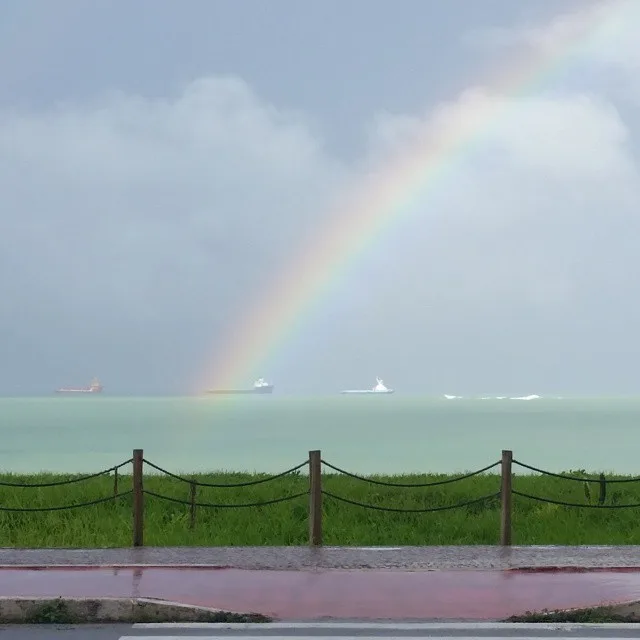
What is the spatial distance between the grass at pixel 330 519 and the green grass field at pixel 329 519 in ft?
0.06

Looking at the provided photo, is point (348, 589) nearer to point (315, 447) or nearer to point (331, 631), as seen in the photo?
point (331, 631)

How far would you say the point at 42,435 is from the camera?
101m

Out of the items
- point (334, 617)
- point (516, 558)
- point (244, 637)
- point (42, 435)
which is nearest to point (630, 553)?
point (516, 558)

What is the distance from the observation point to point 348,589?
9.30 m

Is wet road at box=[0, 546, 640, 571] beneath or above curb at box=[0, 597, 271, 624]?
above

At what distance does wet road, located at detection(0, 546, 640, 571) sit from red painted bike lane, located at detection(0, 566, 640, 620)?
34 centimetres

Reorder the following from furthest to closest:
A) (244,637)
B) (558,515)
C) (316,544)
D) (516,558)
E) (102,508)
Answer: (102,508), (558,515), (316,544), (516,558), (244,637)

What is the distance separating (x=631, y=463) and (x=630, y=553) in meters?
57.5

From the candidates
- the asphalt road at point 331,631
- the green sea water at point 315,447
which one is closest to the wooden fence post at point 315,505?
the asphalt road at point 331,631

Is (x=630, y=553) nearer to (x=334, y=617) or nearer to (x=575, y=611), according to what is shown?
(x=575, y=611)

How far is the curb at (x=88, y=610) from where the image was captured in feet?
27.4

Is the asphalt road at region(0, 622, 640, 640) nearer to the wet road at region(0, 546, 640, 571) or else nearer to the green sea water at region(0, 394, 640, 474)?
the wet road at region(0, 546, 640, 571)

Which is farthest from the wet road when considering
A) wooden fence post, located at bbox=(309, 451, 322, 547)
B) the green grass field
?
the green grass field

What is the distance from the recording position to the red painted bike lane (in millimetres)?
8547
